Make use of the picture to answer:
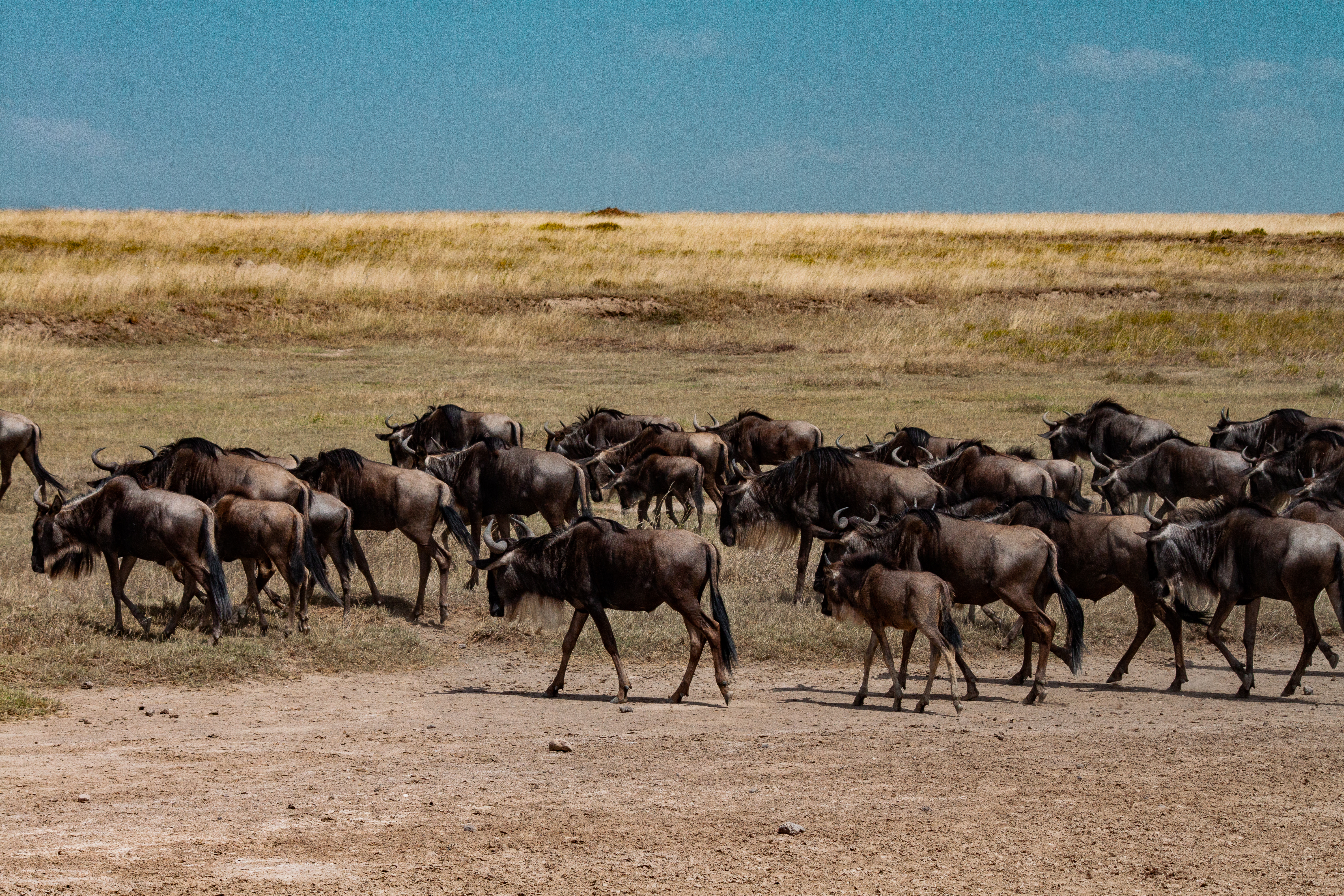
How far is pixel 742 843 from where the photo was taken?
559cm

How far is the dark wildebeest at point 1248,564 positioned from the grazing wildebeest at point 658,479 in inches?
209

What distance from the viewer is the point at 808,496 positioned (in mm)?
11500

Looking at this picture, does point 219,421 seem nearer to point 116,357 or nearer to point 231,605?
point 116,357

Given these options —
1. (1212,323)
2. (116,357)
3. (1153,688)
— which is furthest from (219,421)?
(1212,323)

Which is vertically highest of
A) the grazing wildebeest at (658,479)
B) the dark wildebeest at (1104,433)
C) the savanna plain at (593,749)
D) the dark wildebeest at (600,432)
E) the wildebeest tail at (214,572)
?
the dark wildebeest at (1104,433)

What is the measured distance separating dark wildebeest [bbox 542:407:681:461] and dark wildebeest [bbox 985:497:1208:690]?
6.77 metres

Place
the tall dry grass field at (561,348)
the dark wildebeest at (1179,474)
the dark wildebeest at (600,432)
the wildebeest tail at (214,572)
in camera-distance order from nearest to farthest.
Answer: the wildebeest tail at (214,572) → the tall dry grass field at (561,348) → the dark wildebeest at (1179,474) → the dark wildebeest at (600,432)

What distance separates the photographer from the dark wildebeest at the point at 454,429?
14.6m

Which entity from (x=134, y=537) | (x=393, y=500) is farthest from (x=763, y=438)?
(x=134, y=537)

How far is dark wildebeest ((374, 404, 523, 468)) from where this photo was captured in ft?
48.0

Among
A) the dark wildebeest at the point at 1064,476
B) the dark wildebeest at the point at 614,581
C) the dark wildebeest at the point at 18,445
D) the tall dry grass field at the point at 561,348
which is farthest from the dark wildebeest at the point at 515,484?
the dark wildebeest at the point at 18,445

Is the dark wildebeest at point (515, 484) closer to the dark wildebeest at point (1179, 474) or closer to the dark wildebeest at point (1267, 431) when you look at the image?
the dark wildebeest at point (1179, 474)

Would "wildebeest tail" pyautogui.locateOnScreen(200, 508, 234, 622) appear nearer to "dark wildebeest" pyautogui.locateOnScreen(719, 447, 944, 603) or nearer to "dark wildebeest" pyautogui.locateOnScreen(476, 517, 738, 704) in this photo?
"dark wildebeest" pyautogui.locateOnScreen(476, 517, 738, 704)

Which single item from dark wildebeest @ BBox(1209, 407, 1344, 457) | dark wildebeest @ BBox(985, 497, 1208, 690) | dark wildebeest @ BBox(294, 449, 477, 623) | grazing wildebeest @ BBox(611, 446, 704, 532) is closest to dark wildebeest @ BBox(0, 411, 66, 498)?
dark wildebeest @ BBox(294, 449, 477, 623)
